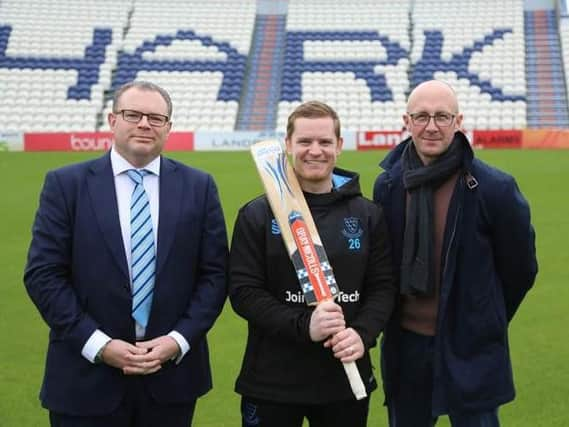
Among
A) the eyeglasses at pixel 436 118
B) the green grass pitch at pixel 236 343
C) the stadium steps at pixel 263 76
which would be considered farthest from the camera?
the stadium steps at pixel 263 76

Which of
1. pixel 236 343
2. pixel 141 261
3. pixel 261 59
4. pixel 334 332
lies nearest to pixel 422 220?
pixel 334 332

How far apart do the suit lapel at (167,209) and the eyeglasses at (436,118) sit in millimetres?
977

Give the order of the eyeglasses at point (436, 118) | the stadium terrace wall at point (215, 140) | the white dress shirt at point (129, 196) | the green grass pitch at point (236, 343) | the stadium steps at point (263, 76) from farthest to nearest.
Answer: the stadium steps at point (263, 76), the stadium terrace wall at point (215, 140), the green grass pitch at point (236, 343), the eyeglasses at point (436, 118), the white dress shirt at point (129, 196)

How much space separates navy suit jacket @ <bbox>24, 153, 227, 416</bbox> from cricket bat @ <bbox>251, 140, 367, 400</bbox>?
31cm

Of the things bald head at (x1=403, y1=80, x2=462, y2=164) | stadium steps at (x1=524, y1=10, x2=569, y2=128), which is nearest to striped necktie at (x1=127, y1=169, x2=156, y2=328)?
bald head at (x1=403, y1=80, x2=462, y2=164)

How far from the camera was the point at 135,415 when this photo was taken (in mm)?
2684

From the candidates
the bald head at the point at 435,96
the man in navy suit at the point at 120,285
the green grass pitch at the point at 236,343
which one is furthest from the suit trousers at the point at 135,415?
the bald head at the point at 435,96

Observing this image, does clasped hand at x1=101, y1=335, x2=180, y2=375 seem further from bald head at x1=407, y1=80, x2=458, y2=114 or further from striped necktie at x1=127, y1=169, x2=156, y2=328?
bald head at x1=407, y1=80, x2=458, y2=114

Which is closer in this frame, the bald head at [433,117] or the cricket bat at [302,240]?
the cricket bat at [302,240]

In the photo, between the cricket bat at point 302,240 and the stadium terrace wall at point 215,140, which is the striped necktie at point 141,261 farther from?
the stadium terrace wall at point 215,140

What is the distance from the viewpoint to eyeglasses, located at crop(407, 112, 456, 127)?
2.77 meters

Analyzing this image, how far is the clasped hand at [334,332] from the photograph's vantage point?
2.51m

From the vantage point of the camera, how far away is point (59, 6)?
34.6 m

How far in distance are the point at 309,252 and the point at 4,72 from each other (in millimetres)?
30469
